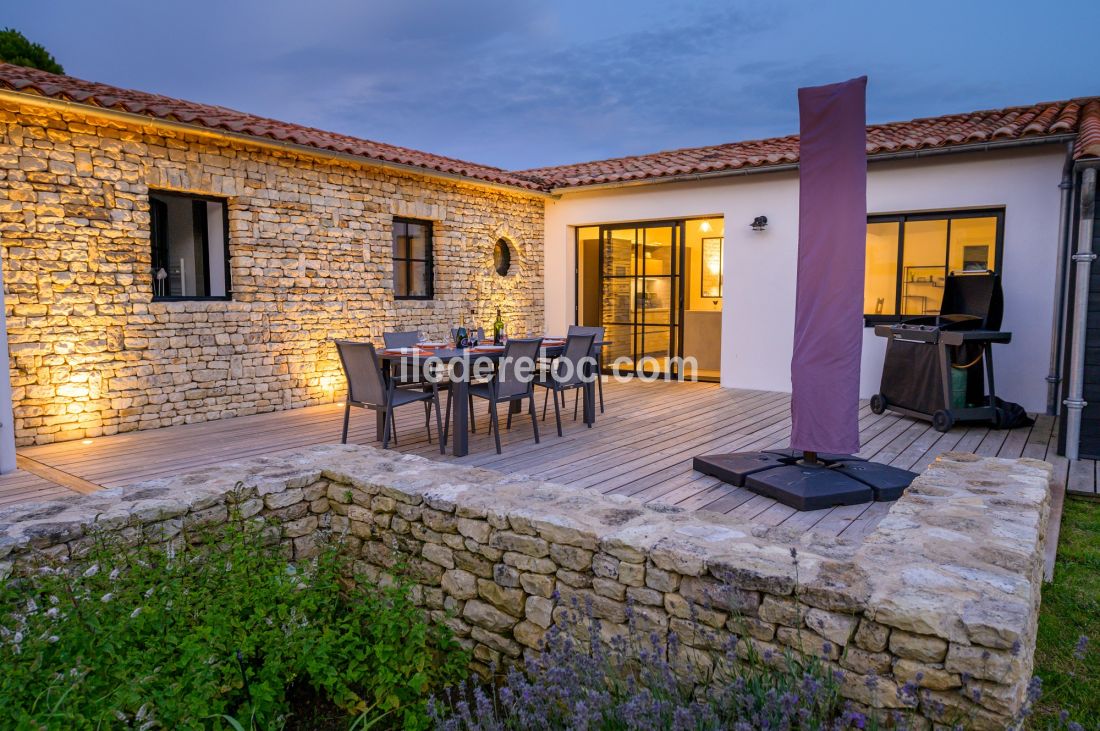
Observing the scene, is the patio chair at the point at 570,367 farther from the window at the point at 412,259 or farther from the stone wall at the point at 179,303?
the window at the point at 412,259

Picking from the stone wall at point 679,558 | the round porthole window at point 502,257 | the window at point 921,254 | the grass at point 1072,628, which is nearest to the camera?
the stone wall at point 679,558

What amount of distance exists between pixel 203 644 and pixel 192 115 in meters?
5.35

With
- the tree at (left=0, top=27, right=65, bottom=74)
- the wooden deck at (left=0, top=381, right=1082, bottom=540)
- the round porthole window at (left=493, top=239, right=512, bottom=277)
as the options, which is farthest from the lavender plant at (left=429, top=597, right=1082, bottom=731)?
the tree at (left=0, top=27, right=65, bottom=74)

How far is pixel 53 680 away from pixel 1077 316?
20.7ft

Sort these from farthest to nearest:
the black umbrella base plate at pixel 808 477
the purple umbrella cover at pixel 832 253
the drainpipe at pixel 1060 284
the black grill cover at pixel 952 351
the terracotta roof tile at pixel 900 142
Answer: the drainpipe at pixel 1060 284
the terracotta roof tile at pixel 900 142
the black grill cover at pixel 952 351
the black umbrella base plate at pixel 808 477
the purple umbrella cover at pixel 832 253

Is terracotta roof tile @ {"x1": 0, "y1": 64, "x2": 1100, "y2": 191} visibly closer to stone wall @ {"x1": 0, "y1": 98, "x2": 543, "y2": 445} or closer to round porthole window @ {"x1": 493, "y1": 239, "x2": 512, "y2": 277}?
stone wall @ {"x1": 0, "y1": 98, "x2": 543, "y2": 445}

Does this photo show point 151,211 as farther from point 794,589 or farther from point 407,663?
point 794,589

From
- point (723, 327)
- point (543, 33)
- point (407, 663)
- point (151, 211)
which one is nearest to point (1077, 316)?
point (723, 327)

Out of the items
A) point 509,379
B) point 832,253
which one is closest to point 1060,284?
point 832,253

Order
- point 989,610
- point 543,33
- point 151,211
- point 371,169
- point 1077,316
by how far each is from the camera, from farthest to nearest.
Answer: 1. point 543,33
2. point 371,169
3. point 151,211
4. point 1077,316
5. point 989,610

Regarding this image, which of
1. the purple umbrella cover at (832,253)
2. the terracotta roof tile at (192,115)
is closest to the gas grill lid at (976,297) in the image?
the purple umbrella cover at (832,253)

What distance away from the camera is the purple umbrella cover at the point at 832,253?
145 inches

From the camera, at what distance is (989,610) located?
1815mm

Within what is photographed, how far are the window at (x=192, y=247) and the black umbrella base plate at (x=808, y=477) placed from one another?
5.19 meters
